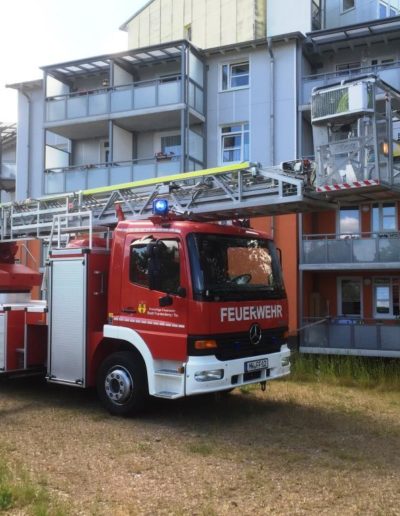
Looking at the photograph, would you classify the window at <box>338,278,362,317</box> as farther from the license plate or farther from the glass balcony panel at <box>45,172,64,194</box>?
the license plate

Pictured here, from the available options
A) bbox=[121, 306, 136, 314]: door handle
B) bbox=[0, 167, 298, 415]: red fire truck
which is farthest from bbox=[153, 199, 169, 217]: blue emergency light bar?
bbox=[121, 306, 136, 314]: door handle

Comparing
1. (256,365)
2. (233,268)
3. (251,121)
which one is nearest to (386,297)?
(251,121)

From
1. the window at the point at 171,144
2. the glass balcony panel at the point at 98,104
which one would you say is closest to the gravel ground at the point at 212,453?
the window at the point at 171,144

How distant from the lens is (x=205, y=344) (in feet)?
24.8

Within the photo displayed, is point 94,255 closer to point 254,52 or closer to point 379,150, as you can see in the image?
point 379,150

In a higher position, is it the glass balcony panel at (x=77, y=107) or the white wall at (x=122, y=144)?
the glass balcony panel at (x=77, y=107)

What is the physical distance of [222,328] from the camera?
7738mm

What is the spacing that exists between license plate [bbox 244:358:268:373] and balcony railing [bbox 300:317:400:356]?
1002 cm

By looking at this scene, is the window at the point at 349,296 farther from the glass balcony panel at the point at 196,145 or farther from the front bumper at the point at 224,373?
the front bumper at the point at 224,373

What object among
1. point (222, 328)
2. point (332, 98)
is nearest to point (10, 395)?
point (222, 328)

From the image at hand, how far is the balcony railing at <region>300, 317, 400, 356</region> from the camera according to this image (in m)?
17.4

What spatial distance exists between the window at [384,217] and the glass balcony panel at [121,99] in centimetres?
936

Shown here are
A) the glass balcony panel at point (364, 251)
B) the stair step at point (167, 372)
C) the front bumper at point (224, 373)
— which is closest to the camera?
the front bumper at point (224, 373)

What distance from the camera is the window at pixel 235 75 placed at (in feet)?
70.1
